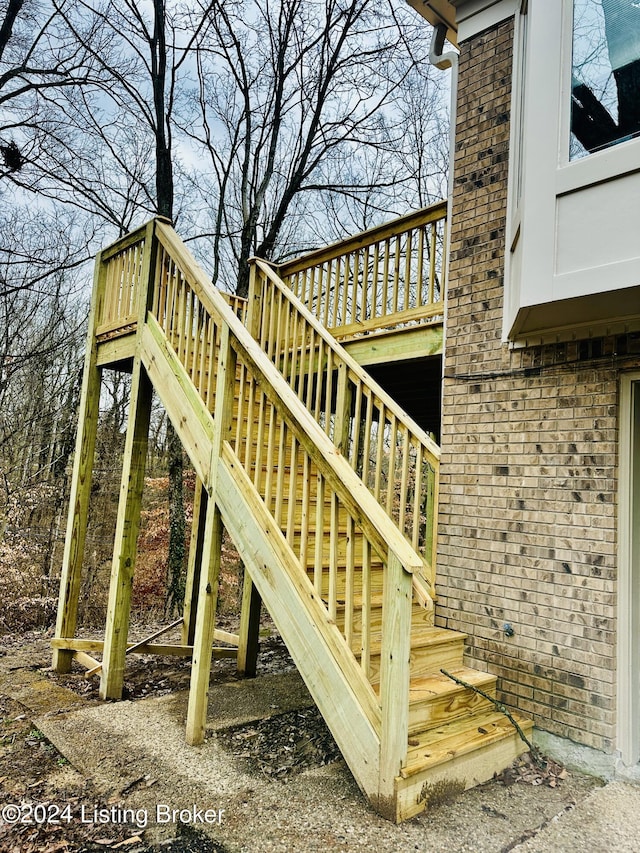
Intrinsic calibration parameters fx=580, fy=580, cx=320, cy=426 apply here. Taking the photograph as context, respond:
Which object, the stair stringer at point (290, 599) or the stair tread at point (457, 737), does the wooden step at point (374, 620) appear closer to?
the stair stringer at point (290, 599)

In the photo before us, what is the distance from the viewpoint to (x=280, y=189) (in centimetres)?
1300

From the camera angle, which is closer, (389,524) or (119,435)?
(389,524)

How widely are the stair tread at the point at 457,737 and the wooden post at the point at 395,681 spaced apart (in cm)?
9

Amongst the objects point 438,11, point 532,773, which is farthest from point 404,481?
point 438,11

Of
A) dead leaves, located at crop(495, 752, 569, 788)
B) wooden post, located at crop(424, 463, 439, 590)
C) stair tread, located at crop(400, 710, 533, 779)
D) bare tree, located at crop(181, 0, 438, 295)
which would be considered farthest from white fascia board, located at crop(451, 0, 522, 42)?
bare tree, located at crop(181, 0, 438, 295)

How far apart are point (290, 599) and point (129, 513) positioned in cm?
238

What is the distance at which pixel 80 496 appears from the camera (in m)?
6.04

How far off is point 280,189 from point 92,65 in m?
4.54

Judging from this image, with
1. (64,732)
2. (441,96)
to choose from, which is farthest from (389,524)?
(441,96)

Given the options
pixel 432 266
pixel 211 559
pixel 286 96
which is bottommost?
A: pixel 211 559

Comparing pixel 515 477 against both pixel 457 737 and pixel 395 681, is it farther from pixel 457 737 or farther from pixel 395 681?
pixel 395 681

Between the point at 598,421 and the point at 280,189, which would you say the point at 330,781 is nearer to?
the point at 598,421

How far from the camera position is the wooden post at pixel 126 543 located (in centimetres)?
510

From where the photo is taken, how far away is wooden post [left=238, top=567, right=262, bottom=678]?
233 inches
